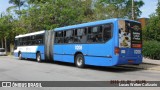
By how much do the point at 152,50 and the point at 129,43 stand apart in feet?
27.2

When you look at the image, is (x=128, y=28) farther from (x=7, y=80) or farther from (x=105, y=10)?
(x=105, y=10)

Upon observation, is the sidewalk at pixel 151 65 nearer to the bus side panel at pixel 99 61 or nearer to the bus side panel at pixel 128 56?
the bus side panel at pixel 128 56

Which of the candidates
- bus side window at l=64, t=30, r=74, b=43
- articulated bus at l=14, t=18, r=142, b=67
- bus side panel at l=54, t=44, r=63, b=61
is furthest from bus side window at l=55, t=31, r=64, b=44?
bus side window at l=64, t=30, r=74, b=43

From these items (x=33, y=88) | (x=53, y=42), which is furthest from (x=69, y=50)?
(x=33, y=88)

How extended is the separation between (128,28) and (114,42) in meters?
1.30

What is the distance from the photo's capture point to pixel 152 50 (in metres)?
25.4

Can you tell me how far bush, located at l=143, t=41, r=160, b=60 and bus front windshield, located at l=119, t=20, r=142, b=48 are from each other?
23.4 feet

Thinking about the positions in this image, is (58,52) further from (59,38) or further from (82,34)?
(82,34)

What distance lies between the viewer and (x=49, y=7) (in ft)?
133

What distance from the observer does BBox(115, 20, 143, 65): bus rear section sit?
17234mm

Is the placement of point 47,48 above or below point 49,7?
below

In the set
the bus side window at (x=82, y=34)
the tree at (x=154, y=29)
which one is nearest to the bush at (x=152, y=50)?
the tree at (x=154, y=29)

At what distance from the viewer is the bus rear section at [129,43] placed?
56.5 ft

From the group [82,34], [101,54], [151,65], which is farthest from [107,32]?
[151,65]
